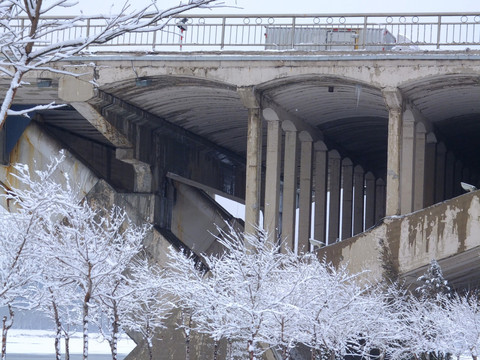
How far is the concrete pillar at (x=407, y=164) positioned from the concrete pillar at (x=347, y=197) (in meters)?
13.4

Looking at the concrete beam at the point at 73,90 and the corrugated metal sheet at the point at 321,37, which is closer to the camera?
the corrugated metal sheet at the point at 321,37

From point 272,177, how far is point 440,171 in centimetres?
1048

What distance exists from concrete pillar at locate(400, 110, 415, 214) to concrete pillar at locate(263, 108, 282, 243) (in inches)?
146

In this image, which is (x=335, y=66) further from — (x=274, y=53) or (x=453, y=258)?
(x=453, y=258)

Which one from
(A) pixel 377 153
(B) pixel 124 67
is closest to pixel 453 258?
(B) pixel 124 67

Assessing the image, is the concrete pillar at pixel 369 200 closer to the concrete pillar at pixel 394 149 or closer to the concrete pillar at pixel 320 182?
the concrete pillar at pixel 320 182

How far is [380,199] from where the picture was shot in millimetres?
49188

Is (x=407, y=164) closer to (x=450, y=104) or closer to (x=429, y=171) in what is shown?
(x=450, y=104)

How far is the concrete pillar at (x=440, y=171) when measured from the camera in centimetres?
3662

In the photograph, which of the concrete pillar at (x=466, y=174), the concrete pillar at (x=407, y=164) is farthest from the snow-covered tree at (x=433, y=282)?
the concrete pillar at (x=466, y=174)

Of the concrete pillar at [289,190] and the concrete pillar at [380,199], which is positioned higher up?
the concrete pillar at [289,190]

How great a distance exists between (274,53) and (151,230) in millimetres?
7964

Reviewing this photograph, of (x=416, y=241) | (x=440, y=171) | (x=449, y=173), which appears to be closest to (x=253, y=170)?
(x=416, y=241)

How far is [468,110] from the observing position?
31734mm
